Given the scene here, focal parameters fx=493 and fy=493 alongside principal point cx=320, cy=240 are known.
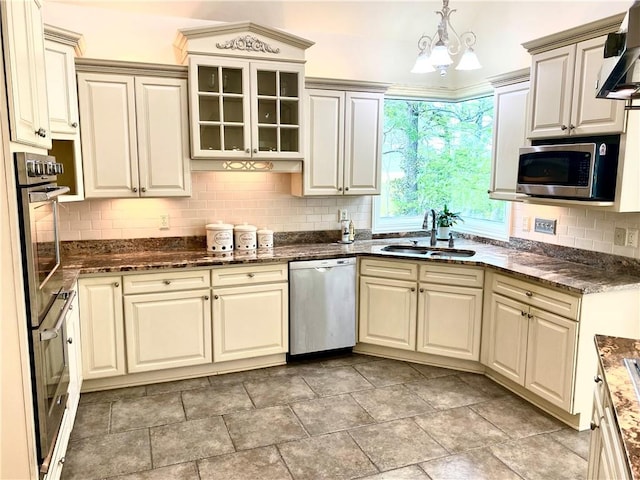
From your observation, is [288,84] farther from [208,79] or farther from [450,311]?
[450,311]

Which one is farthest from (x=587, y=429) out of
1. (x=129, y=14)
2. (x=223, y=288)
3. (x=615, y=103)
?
(x=129, y=14)

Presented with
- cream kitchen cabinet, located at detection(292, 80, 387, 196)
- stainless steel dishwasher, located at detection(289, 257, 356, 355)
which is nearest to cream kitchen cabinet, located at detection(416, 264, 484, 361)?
stainless steel dishwasher, located at detection(289, 257, 356, 355)

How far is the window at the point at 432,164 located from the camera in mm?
4680

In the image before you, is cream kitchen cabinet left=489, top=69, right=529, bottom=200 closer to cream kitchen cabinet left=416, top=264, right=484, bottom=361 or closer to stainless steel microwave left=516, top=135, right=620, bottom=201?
stainless steel microwave left=516, top=135, right=620, bottom=201

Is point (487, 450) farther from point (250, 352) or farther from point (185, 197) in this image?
point (185, 197)

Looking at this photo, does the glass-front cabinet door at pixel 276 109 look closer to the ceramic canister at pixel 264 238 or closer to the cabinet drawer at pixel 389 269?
the ceramic canister at pixel 264 238

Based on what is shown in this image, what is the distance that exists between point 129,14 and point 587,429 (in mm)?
4223

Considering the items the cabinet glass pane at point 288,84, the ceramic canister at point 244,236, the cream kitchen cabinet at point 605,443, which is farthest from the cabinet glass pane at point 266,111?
the cream kitchen cabinet at point 605,443

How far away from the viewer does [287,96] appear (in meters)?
3.89

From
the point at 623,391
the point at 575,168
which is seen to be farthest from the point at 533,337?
the point at 623,391

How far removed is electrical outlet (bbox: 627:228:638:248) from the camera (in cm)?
313

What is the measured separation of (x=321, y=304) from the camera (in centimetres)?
394

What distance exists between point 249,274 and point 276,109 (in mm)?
1306

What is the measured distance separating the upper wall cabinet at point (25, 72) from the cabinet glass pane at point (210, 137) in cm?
153
